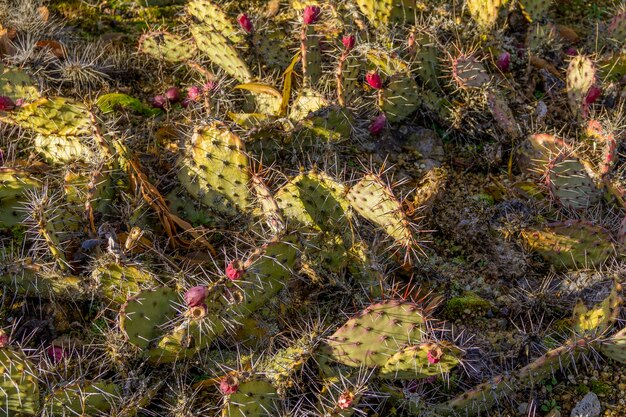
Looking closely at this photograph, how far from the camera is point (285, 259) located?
276 centimetres

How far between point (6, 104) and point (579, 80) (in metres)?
2.80

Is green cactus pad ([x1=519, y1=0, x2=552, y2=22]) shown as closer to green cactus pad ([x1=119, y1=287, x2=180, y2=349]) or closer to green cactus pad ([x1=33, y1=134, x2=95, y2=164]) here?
green cactus pad ([x1=33, y1=134, x2=95, y2=164])

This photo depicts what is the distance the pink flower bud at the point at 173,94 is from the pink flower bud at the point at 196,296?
60.7 inches

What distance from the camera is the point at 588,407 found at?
2.81 meters

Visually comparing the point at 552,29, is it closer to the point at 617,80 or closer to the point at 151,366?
the point at 617,80

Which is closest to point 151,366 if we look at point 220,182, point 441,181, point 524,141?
point 220,182

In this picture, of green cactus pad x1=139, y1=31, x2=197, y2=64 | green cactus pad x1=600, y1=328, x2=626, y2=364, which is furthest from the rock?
green cactus pad x1=139, y1=31, x2=197, y2=64

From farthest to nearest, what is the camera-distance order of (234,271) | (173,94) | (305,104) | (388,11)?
(388,11) < (173,94) < (305,104) < (234,271)

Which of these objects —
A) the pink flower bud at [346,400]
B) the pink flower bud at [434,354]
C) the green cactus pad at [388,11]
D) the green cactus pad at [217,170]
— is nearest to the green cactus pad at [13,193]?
the green cactus pad at [217,170]

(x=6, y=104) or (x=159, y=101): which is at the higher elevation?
(x=6, y=104)

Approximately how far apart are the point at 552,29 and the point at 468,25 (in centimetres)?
48

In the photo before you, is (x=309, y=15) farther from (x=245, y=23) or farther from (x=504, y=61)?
(x=504, y=61)

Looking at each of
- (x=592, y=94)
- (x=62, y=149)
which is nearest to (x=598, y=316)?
(x=592, y=94)

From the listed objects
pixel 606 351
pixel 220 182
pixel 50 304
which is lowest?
pixel 50 304
